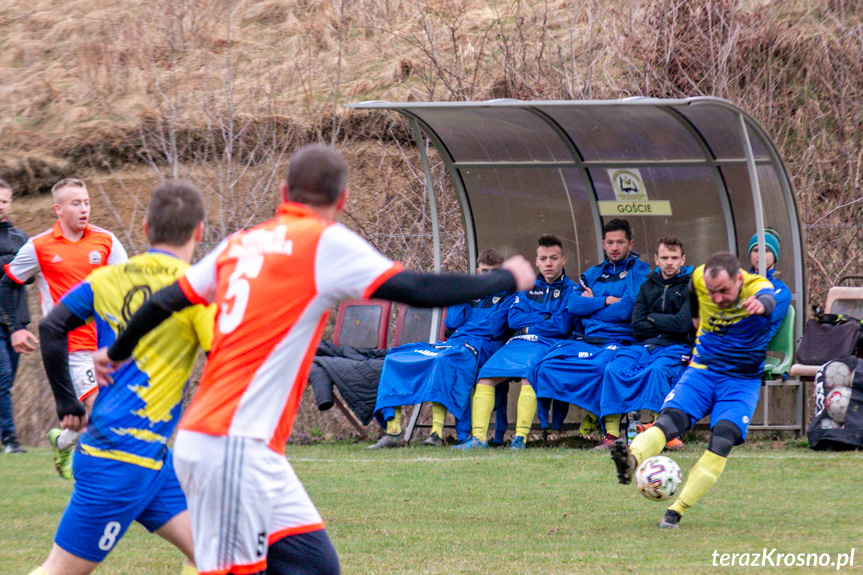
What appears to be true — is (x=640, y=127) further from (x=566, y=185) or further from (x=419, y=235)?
(x=419, y=235)

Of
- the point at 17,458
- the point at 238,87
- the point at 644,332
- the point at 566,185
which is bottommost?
the point at 17,458

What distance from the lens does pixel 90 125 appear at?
16531 mm

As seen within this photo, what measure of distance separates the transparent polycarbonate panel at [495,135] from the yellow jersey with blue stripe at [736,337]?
12.5ft

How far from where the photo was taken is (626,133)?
9.46 metres

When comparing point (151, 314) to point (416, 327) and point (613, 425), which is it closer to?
point (613, 425)

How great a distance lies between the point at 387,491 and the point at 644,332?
2780 millimetres


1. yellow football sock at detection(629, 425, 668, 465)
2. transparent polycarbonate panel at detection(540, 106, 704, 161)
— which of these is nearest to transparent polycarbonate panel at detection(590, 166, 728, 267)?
transparent polycarbonate panel at detection(540, 106, 704, 161)

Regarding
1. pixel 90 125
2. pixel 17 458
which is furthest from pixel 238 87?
pixel 17 458

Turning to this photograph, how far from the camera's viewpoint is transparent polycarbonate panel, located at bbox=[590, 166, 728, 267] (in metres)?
9.54

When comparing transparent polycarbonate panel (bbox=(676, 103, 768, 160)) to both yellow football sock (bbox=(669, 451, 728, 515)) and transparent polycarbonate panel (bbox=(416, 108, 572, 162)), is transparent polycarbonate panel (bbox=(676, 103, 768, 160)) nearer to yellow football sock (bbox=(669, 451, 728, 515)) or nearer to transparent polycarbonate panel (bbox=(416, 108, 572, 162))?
transparent polycarbonate panel (bbox=(416, 108, 572, 162))

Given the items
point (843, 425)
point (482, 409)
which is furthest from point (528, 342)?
point (843, 425)

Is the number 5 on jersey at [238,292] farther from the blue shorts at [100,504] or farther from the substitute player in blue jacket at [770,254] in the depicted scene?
the substitute player in blue jacket at [770,254]

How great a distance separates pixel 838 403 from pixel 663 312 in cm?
146

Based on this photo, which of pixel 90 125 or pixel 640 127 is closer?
pixel 640 127
